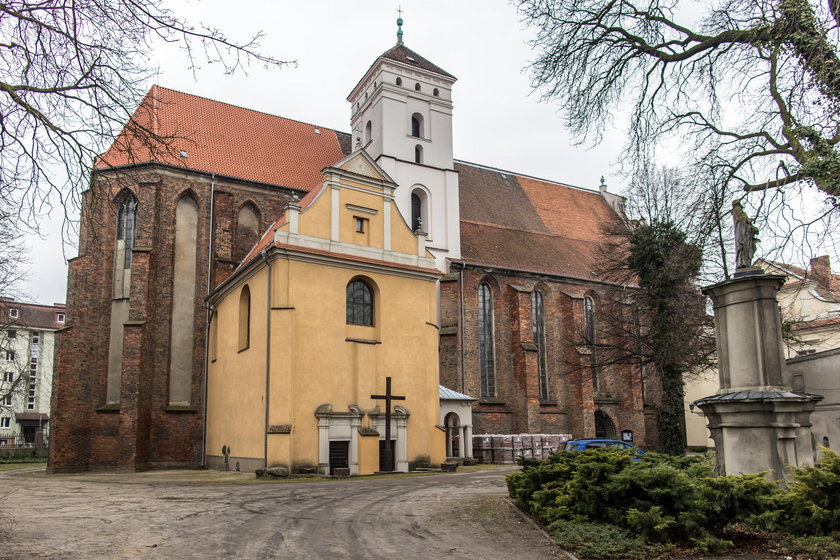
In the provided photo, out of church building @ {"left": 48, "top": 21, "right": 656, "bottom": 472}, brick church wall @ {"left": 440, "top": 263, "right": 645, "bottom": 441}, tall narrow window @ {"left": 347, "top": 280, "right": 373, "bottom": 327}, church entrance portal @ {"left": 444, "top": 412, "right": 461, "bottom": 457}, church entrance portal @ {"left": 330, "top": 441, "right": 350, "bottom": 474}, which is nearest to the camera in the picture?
church entrance portal @ {"left": 330, "top": 441, "right": 350, "bottom": 474}

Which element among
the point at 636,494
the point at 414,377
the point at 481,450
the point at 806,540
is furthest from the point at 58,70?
the point at 481,450

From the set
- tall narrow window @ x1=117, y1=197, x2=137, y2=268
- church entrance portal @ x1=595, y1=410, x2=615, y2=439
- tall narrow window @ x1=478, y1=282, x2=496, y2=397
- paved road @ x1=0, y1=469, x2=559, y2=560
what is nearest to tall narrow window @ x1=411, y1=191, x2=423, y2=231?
tall narrow window @ x1=478, y1=282, x2=496, y2=397

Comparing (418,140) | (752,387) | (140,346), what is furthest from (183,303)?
(752,387)

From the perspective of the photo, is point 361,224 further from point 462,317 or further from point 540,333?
point 540,333

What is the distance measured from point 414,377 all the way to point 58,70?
1882 cm

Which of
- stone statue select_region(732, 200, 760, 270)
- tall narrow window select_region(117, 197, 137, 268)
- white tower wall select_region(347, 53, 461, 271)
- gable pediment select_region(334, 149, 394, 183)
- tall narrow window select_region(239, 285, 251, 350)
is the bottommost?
stone statue select_region(732, 200, 760, 270)

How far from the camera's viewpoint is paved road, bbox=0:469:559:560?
8.41 metres

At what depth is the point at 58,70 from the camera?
660 centimetres

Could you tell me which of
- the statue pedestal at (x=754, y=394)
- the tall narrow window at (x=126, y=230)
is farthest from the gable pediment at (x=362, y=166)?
the statue pedestal at (x=754, y=394)

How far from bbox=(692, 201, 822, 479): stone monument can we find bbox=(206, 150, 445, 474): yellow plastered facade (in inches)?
544

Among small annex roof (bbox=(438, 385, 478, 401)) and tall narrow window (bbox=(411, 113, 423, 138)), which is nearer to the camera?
small annex roof (bbox=(438, 385, 478, 401))

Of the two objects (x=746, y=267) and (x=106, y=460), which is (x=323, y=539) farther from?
(x=106, y=460)

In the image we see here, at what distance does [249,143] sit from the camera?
109 ft

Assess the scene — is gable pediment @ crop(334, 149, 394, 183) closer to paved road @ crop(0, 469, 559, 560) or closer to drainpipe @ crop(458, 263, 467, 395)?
drainpipe @ crop(458, 263, 467, 395)
